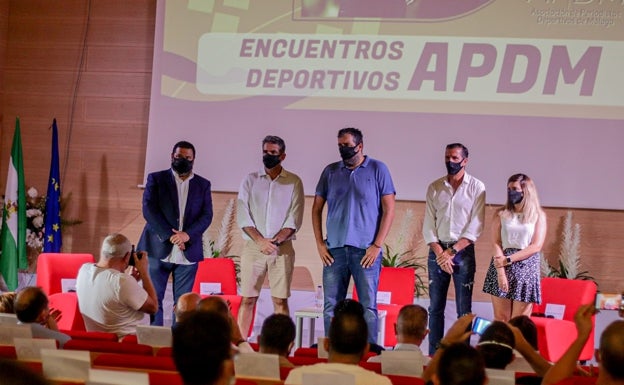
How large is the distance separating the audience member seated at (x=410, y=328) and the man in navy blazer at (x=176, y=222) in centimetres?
296

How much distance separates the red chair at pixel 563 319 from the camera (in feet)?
21.4

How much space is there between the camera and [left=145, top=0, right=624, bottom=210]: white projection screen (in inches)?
311

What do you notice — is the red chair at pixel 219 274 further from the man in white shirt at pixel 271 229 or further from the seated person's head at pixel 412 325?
the seated person's head at pixel 412 325

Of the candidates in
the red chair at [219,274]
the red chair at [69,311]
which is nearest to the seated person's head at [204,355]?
the red chair at [69,311]

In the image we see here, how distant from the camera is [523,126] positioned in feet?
26.2

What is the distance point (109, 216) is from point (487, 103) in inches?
154

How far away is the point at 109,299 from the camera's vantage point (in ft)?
16.6

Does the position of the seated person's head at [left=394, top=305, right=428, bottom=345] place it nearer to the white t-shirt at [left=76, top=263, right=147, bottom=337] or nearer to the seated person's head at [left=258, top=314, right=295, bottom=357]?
the seated person's head at [left=258, top=314, right=295, bottom=357]

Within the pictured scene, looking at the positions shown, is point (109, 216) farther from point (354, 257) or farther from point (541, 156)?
point (541, 156)

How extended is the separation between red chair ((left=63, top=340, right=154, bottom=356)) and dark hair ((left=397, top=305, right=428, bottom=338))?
1141mm

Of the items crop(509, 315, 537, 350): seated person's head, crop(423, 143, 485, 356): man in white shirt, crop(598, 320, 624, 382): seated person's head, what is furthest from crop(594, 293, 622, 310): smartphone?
crop(598, 320, 624, 382): seated person's head

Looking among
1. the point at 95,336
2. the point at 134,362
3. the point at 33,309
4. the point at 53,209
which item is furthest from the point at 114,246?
the point at 53,209

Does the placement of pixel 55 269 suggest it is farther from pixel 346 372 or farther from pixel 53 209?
pixel 346 372

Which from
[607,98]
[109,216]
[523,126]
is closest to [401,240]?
[523,126]
